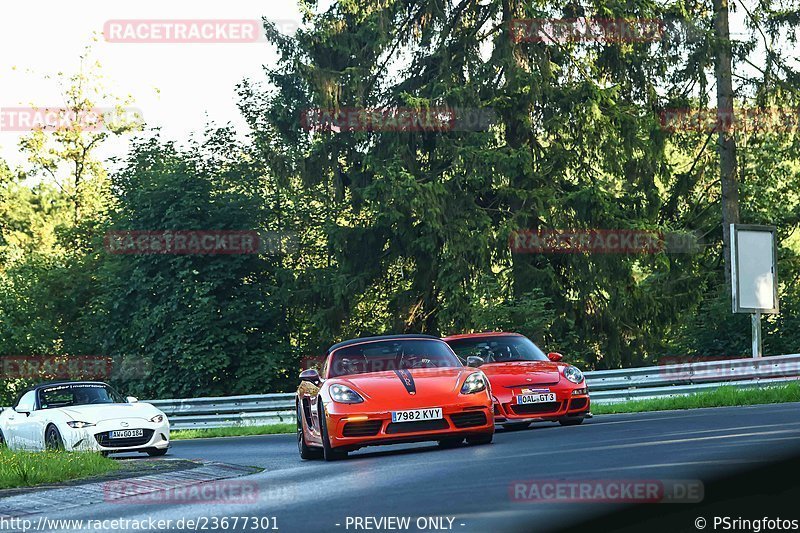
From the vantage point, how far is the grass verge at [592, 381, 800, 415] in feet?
73.4

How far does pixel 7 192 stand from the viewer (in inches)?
2901

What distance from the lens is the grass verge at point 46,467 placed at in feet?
46.6

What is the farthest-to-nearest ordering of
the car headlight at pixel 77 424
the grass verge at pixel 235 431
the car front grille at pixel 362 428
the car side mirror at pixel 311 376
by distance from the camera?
the grass verge at pixel 235 431 < the car headlight at pixel 77 424 < the car side mirror at pixel 311 376 < the car front grille at pixel 362 428

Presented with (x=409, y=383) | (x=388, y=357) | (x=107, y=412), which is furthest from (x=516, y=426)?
(x=107, y=412)

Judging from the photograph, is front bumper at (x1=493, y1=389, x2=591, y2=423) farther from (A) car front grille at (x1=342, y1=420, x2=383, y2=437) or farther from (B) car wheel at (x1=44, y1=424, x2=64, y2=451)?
(B) car wheel at (x1=44, y1=424, x2=64, y2=451)

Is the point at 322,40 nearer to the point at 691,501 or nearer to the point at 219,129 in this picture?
the point at 219,129

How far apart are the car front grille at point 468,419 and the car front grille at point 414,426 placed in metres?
0.18

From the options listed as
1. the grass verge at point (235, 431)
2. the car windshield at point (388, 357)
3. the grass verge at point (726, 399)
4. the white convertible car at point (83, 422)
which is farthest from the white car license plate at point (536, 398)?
the grass verge at point (235, 431)

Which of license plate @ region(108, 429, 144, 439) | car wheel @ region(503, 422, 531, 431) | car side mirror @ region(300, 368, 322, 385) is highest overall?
car side mirror @ region(300, 368, 322, 385)

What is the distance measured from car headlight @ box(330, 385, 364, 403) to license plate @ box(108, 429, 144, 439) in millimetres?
6567

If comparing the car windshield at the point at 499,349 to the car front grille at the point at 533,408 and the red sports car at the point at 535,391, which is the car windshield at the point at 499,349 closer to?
the red sports car at the point at 535,391

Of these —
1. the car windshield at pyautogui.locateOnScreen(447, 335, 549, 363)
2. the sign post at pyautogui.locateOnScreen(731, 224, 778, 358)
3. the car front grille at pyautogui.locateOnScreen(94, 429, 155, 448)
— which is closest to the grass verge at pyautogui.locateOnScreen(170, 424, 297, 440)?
the car front grille at pyautogui.locateOnScreen(94, 429, 155, 448)

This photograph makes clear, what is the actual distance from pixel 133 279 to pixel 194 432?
10503 millimetres

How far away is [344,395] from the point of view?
1510 centimetres
